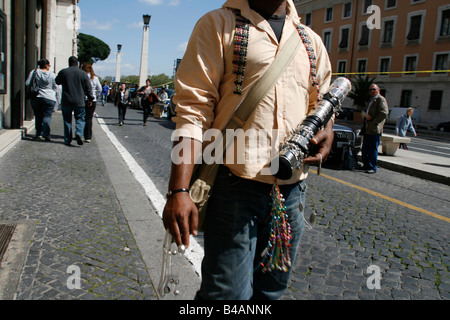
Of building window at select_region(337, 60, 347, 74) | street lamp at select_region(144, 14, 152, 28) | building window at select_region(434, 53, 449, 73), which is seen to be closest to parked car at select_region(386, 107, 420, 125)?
building window at select_region(434, 53, 449, 73)

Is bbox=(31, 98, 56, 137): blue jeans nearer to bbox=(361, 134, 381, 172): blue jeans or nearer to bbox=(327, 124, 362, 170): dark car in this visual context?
bbox=(327, 124, 362, 170): dark car

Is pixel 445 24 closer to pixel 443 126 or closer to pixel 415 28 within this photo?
pixel 415 28

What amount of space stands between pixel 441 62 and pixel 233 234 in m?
41.0

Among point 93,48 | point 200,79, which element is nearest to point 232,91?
point 200,79

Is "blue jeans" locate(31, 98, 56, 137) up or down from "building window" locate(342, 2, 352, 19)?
down

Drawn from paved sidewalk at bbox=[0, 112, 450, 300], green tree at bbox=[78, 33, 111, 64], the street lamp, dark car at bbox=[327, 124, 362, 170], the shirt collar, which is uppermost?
green tree at bbox=[78, 33, 111, 64]

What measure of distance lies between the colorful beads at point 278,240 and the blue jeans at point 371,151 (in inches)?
288

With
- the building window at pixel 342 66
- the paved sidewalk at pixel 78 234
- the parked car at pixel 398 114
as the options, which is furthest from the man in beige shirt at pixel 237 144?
the building window at pixel 342 66

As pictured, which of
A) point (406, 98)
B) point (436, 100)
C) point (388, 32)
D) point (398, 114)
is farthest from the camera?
point (388, 32)

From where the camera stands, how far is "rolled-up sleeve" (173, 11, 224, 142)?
1.45 metres

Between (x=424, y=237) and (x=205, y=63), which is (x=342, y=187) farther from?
(x=205, y=63)

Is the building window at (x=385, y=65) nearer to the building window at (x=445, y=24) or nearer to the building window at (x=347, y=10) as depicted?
the building window at (x=445, y=24)

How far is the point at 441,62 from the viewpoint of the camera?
36031mm

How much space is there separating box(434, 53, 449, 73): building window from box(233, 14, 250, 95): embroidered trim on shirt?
39946 mm
